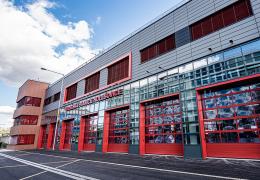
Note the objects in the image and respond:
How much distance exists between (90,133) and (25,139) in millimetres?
20507

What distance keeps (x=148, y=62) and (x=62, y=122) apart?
1923 cm

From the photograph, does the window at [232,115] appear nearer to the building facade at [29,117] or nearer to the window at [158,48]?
the window at [158,48]

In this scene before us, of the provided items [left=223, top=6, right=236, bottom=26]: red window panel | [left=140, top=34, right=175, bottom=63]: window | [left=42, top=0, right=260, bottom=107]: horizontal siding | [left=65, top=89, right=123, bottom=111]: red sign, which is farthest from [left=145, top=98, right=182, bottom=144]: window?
[left=223, top=6, right=236, bottom=26]: red window panel

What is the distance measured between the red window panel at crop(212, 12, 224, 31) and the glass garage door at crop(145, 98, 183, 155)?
6471mm

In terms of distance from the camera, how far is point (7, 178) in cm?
750

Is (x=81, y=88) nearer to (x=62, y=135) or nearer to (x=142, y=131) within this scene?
(x=62, y=135)

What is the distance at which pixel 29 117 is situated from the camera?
35.5 metres

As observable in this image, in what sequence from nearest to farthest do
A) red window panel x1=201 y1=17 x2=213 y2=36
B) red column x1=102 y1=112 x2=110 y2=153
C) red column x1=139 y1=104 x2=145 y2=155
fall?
red window panel x1=201 y1=17 x2=213 y2=36 < red column x1=139 y1=104 x2=145 y2=155 < red column x1=102 y1=112 x2=110 y2=153

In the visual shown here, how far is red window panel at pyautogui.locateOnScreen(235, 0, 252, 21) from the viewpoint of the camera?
1153cm

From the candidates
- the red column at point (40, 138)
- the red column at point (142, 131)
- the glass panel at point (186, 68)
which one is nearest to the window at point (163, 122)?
the red column at point (142, 131)

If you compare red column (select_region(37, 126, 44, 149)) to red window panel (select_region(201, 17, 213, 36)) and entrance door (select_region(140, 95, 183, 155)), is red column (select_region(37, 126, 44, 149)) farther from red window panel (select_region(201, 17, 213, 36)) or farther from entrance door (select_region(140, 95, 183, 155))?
red window panel (select_region(201, 17, 213, 36))

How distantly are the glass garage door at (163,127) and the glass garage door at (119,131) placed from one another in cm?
270

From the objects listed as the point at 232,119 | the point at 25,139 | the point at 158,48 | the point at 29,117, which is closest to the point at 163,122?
the point at 232,119

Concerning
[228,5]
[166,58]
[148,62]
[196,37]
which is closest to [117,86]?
Answer: [148,62]
